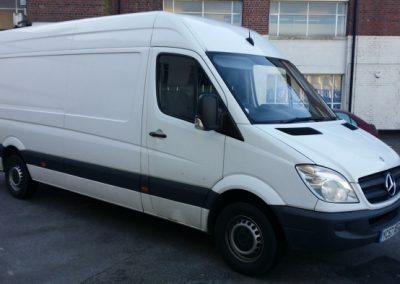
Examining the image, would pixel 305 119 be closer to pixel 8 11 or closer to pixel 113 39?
pixel 113 39

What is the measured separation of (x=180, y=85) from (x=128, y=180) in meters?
1.28

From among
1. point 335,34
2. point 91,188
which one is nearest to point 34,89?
point 91,188

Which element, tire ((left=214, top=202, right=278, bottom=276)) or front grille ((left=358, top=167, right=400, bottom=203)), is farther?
tire ((left=214, top=202, right=278, bottom=276))

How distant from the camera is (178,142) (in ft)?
16.5

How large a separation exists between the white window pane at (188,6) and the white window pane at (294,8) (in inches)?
134

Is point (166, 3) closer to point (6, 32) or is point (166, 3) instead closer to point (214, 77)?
point (6, 32)

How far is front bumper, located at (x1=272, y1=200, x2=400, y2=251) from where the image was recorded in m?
4.14

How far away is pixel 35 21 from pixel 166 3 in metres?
5.22

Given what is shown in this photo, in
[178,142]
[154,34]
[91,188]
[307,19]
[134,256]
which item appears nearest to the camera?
[178,142]

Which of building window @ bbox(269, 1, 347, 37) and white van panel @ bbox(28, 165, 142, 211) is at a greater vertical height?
building window @ bbox(269, 1, 347, 37)

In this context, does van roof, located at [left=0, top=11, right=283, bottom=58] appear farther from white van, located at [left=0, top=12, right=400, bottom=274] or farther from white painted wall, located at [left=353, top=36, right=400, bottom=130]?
white painted wall, located at [left=353, top=36, right=400, bottom=130]

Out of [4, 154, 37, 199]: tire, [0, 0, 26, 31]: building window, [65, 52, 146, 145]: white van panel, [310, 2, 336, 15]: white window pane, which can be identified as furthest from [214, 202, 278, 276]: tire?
[0, 0, 26, 31]: building window

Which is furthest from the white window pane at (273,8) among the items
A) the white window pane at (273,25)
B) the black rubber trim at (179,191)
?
the black rubber trim at (179,191)

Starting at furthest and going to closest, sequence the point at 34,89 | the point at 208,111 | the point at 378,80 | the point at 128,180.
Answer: the point at 378,80
the point at 34,89
the point at 128,180
the point at 208,111
